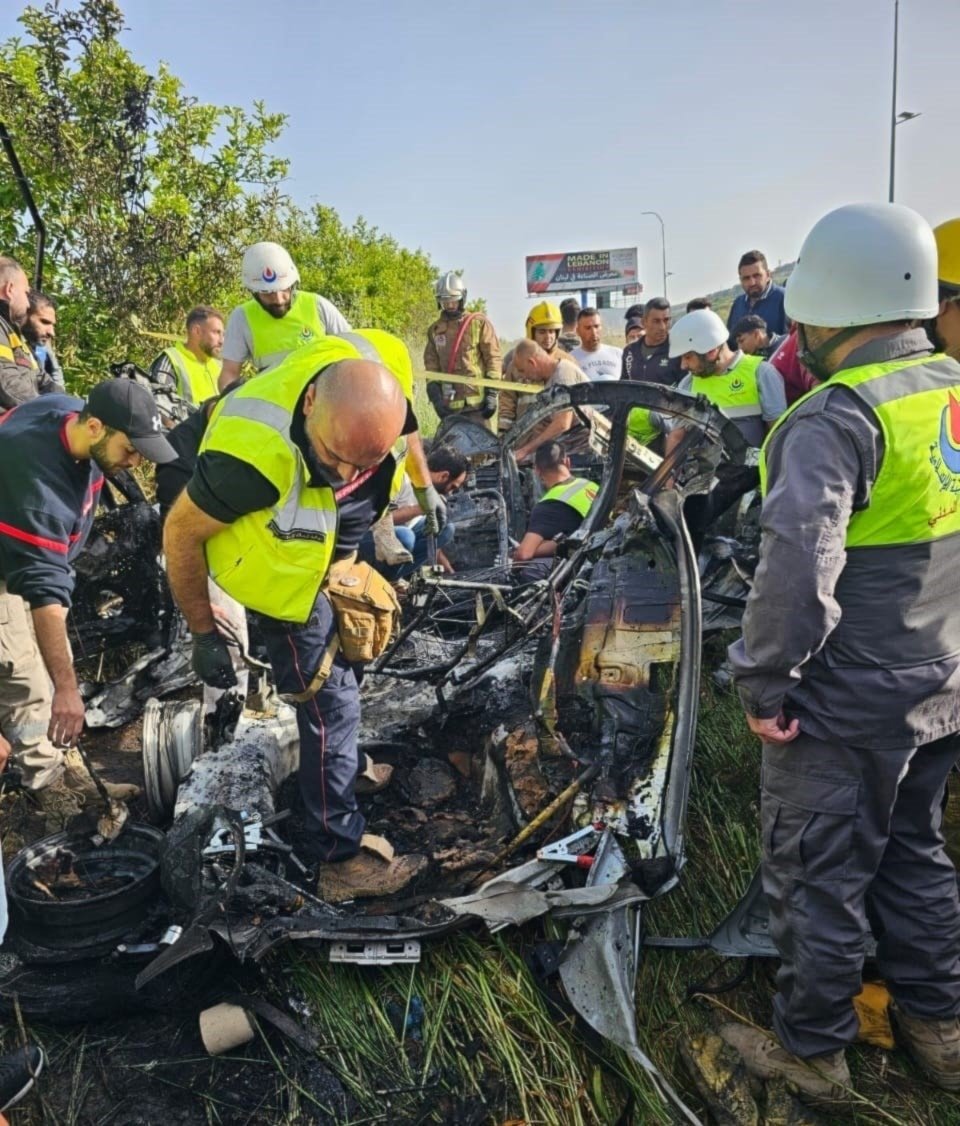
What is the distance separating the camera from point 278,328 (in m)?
5.21

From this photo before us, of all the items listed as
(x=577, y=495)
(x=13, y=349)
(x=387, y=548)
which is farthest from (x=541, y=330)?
(x=13, y=349)

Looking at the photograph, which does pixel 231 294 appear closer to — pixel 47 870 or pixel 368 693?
pixel 368 693

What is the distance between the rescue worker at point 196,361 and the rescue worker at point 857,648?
192 inches

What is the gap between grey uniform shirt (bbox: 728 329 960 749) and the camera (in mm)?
1705

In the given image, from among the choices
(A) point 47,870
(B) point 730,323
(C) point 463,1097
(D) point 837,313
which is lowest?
(C) point 463,1097

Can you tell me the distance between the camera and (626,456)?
3.63m

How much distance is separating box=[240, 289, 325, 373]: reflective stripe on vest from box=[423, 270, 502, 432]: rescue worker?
263 cm

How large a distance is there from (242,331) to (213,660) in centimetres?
309

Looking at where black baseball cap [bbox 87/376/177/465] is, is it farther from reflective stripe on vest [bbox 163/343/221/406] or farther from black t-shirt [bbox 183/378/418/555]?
reflective stripe on vest [bbox 163/343/221/406]

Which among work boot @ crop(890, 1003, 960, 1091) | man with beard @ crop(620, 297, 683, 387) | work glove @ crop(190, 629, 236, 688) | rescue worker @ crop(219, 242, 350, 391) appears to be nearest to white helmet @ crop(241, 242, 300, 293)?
rescue worker @ crop(219, 242, 350, 391)

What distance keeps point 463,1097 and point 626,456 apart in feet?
8.22

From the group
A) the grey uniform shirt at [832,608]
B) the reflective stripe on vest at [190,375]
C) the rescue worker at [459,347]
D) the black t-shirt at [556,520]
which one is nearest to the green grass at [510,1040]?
the grey uniform shirt at [832,608]

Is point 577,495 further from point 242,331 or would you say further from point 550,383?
point 242,331

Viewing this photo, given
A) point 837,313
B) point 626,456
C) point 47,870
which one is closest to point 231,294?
point 626,456
